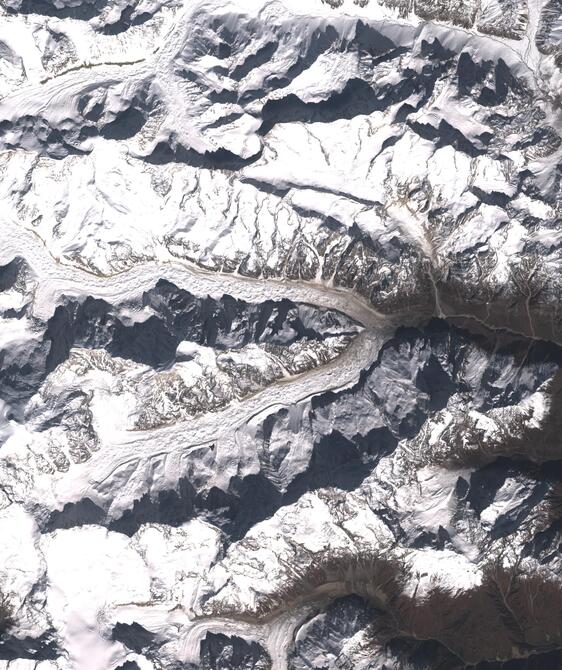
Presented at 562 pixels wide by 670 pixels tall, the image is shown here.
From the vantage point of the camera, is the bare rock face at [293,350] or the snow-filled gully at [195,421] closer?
the bare rock face at [293,350]

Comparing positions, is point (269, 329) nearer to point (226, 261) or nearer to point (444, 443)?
point (226, 261)

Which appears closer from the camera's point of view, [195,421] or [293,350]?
[195,421]

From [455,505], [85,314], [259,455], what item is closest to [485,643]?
[455,505]

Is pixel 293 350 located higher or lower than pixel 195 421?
higher

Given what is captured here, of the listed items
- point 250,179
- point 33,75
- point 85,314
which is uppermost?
point 33,75

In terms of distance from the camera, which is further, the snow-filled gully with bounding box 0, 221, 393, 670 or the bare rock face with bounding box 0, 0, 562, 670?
the snow-filled gully with bounding box 0, 221, 393, 670

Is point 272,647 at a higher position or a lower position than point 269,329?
lower

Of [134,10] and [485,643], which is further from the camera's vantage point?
[134,10]
